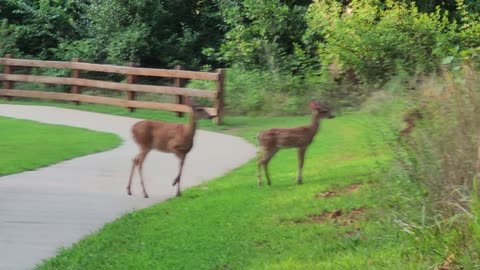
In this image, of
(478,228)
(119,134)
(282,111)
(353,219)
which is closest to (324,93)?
(282,111)

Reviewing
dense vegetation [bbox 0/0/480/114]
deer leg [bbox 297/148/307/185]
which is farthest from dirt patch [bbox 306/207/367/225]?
dense vegetation [bbox 0/0/480/114]

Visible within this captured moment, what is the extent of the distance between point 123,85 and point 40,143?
6259 millimetres

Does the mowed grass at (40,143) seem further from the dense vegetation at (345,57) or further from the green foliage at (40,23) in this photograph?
the green foliage at (40,23)

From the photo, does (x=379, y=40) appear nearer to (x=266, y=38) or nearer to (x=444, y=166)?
(x=266, y=38)

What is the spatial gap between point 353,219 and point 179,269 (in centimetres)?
216

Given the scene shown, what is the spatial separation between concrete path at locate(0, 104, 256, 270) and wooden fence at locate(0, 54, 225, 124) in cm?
239

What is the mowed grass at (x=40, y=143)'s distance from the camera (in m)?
12.7

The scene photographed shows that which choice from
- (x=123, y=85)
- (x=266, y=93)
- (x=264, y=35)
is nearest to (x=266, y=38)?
(x=264, y=35)

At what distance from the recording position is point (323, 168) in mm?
12117

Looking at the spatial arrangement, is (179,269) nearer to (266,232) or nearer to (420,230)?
(266,232)

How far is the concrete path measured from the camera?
794 cm

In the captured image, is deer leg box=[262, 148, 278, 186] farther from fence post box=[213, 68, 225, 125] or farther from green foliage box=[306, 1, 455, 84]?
green foliage box=[306, 1, 455, 84]

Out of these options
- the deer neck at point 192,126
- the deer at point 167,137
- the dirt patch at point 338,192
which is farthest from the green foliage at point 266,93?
the dirt patch at point 338,192

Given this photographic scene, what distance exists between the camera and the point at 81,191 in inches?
413
